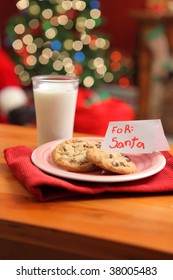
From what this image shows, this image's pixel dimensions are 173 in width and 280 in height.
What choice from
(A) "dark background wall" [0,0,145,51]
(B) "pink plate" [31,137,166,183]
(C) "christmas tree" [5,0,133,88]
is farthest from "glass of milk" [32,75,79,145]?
(A) "dark background wall" [0,0,145,51]

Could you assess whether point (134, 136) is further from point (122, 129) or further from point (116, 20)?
point (116, 20)

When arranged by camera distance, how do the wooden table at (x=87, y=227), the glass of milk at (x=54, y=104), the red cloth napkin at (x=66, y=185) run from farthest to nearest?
the glass of milk at (x=54, y=104)
the red cloth napkin at (x=66, y=185)
the wooden table at (x=87, y=227)

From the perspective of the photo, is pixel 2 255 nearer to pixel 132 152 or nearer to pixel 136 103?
pixel 132 152

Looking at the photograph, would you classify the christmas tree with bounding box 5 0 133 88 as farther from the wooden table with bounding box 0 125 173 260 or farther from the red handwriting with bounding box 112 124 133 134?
the wooden table with bounding box 0 125 173 260

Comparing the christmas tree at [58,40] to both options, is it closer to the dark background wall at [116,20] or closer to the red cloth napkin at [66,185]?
the dark background wall at [116,20]

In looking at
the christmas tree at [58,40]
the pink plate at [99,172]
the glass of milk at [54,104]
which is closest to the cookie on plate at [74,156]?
the pink plate at [99,172]

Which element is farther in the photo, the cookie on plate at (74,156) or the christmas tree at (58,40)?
the christmas tree at (58,40)
